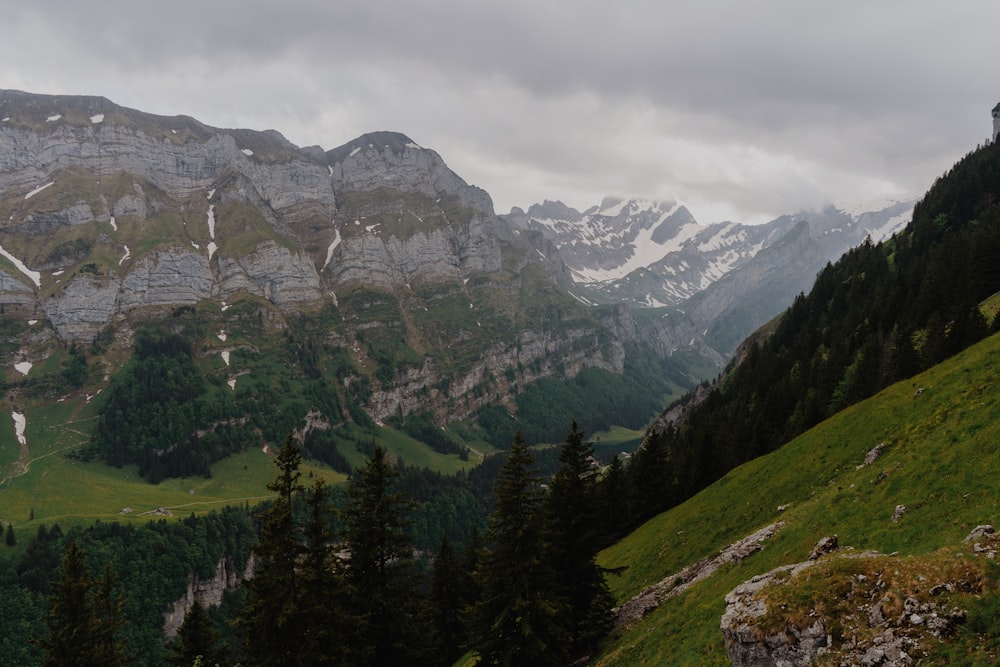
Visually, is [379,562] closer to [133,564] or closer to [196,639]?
[196,639]

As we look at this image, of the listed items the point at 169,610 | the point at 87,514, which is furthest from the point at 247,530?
the point at 87,514

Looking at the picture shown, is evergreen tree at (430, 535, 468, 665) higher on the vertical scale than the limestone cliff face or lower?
higher

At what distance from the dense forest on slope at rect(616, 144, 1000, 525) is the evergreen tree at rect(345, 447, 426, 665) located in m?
44.2

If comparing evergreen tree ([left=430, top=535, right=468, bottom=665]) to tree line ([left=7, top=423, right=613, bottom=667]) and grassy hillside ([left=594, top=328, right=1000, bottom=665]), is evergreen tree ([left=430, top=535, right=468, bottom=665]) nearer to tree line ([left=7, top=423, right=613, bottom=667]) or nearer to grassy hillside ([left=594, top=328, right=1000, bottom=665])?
tree line ([left=7, top=423, right=613, bottom=667])

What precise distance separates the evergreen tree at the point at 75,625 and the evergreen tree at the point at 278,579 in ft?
42.1

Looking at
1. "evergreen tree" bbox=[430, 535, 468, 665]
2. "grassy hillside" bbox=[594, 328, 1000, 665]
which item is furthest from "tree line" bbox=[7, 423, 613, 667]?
"evergreen tree" bbox=[430, 535, 468, 665]

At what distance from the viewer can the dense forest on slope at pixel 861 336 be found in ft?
212

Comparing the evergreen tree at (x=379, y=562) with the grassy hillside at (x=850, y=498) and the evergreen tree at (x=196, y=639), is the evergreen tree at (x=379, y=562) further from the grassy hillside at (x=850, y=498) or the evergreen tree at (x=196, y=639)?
the evergreen tree at (x=196, y=639)

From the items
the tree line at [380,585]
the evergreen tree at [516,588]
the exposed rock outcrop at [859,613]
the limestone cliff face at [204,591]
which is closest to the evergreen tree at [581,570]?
the tree line at [380,585]

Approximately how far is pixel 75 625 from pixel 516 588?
27.5m

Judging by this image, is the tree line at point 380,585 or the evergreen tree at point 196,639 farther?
the evergreen tree at point 196,639

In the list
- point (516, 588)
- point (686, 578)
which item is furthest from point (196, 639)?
point (686, 578)

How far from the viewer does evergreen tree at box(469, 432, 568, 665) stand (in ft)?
93.7

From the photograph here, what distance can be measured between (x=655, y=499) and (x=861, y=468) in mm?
38011
